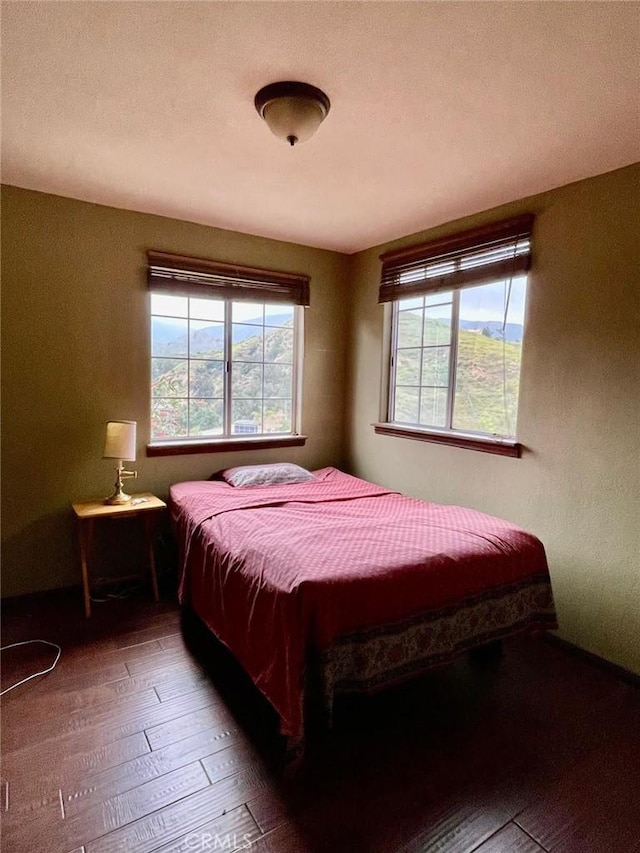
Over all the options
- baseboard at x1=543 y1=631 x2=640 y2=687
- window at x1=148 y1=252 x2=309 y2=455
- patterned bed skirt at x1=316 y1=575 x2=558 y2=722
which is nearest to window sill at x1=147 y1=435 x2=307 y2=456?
window at x1=148 y1=252 x2=309 y2=455

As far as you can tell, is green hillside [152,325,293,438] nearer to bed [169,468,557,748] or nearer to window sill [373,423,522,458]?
window sill [373,423,522,458]

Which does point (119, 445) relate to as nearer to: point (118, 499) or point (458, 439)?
point (118, 499)

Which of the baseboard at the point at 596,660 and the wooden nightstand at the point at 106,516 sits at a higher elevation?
the wooden nightstand at the point at 106,516

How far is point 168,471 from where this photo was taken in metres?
3.33

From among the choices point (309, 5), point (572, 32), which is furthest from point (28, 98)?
point (572, 32)

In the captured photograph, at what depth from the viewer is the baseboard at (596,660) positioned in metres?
2.25

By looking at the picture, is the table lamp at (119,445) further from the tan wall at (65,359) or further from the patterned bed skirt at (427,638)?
the patterned bed skirt at (427,638)

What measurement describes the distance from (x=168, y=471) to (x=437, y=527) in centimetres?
191

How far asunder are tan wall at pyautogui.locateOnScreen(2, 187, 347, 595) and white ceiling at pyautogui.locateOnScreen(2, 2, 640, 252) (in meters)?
0.27

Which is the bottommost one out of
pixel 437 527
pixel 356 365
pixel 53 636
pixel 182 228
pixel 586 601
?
pixel 53 636

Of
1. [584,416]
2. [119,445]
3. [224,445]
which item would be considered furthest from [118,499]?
[584,416]

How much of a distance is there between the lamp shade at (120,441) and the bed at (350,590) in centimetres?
55

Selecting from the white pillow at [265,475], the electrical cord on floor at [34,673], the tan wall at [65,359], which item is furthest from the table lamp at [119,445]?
the electrical cord on floor at [34,673]

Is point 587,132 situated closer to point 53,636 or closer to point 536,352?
point 536,352
